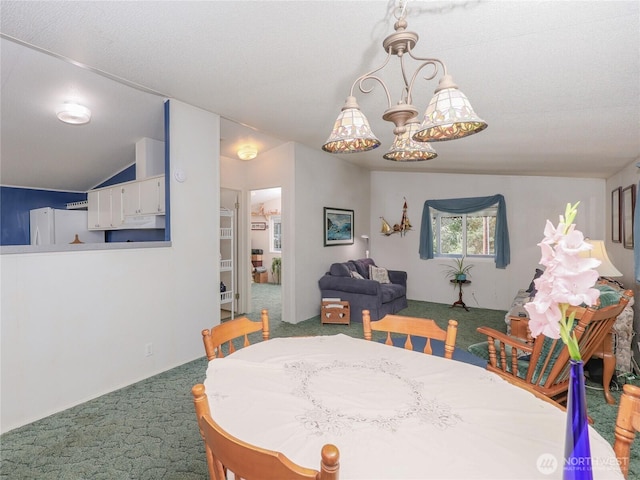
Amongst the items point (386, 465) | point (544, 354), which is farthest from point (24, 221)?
point (544, 354)

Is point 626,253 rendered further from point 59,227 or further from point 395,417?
point 59,227

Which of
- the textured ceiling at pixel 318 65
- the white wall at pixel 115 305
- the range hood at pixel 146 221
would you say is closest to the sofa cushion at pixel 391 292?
Result: the textured ceiling at pixel 318 65

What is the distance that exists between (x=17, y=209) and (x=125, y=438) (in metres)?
4.68

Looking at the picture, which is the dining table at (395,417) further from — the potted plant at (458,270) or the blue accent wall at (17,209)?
the blue accent wall at (17,209)

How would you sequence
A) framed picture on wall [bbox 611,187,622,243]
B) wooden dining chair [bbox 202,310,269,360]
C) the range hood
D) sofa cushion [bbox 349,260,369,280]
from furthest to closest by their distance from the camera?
sofa cushion [bbox 349,260,369,280]
framed picture on wall [bbox 611,187,622,243]
the range hood
wooden dining chair [bbox 202,310,269,360]

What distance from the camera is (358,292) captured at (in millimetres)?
4750

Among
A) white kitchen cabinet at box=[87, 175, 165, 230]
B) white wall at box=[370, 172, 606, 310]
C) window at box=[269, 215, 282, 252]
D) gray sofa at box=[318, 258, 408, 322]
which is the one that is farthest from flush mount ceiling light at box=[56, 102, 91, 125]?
window at box=[269, 215, 282, 252]

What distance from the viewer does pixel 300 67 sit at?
7.38 feet

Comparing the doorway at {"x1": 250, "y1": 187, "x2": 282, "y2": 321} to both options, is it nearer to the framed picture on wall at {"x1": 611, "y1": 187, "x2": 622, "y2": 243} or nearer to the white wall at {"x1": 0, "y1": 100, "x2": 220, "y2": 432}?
the white wall at {"x1": 0, "y1": 100, "x2": 220, "y2": 432}

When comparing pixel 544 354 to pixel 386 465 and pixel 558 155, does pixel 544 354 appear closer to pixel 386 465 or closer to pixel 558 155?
pixel 386 465

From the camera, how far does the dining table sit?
82cm

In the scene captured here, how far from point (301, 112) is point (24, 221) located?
4.76 metres

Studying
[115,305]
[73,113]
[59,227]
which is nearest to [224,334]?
[115,305]

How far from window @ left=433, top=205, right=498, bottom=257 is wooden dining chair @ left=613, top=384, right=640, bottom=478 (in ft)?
17.4
